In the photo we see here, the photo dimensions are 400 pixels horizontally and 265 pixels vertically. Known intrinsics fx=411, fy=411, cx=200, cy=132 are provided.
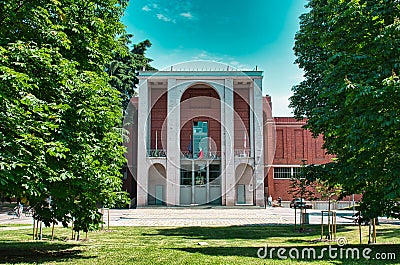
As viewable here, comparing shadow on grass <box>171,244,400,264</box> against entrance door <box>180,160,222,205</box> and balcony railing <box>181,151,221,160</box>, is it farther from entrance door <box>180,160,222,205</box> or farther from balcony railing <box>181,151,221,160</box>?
balcony railing <box>181,151,221,160</box>

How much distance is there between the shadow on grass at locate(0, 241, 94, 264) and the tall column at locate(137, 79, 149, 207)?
963 inches

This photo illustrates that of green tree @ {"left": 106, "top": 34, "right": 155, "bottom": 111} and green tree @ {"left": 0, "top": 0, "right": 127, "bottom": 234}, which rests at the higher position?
green tree @ {"left": 106, "top": 34, "right": 155, "bottom": 111}

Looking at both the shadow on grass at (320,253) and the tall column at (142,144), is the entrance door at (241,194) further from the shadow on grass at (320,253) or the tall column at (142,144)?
the shadow on grass at (320,253)

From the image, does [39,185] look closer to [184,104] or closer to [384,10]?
[384,10]

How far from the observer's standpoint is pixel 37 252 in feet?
35.7

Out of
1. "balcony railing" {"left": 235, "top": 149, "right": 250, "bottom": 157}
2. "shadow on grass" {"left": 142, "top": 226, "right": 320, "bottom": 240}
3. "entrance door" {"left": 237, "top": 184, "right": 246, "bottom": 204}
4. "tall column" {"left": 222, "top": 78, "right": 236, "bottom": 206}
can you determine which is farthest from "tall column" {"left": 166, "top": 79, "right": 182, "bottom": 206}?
"shadow on grass" {"left": 142, "top": 226, "right": 320, "bottom": 240}

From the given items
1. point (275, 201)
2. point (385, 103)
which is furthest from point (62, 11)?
point (275, 201)

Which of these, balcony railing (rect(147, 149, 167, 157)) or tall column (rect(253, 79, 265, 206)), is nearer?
tall column (rect(253, 79, 265, 206))

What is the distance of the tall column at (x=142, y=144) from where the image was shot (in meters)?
37.6

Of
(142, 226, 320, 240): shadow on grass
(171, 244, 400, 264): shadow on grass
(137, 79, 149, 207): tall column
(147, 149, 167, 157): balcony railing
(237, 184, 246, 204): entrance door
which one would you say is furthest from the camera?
(237, 184, 246, 204): entrance door

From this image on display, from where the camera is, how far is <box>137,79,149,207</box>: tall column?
37.6m

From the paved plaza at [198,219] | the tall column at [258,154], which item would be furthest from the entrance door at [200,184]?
the tall column at [258,154]

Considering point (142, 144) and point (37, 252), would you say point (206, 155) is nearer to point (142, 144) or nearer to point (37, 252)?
point (142, 144)

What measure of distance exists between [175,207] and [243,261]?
2804 centimetres
